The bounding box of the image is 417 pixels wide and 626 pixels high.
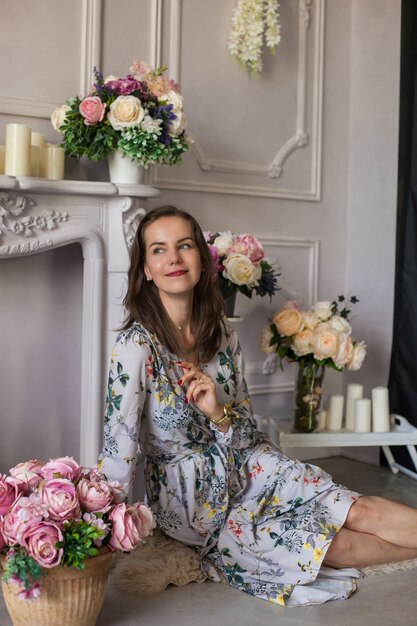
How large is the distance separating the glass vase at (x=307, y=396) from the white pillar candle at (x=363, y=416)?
0.18 meters

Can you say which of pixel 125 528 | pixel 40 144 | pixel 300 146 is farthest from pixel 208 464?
pixel 300 146

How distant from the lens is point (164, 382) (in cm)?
234

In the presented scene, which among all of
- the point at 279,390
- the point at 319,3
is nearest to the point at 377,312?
the point at 279,390

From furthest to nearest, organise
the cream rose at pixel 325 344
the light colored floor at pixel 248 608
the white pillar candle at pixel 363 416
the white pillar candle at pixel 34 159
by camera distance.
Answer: the white pillar candle at pixel 363 416 < the cream rose at pixel 325 344 < the white pillar candle at pixel 34 159 < the light colored floor at pixel 248 608

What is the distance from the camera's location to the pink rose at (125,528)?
1909 mm

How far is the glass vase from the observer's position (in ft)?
10.7

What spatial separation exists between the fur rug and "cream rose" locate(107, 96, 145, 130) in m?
1.34

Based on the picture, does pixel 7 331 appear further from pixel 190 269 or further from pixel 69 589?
pixel 69 589

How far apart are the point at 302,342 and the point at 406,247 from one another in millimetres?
788

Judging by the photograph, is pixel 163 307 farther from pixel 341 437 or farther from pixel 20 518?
pixel 341 437

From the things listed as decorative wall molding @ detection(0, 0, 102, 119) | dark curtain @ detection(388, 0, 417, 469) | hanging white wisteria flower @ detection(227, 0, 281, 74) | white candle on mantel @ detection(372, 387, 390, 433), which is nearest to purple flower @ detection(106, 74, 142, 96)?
decorative wall molding @ detection(0, 0, 102, 119)

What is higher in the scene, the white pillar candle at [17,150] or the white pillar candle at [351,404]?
the white pillar candle at [17,150]

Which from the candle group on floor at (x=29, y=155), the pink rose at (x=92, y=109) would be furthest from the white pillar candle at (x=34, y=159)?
the pink rose at (x=92, y=109)

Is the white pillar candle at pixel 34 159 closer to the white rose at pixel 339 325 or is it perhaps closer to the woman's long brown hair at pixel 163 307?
the woman's long brown hair at pixel 163 307
